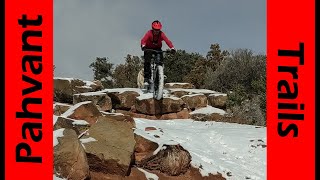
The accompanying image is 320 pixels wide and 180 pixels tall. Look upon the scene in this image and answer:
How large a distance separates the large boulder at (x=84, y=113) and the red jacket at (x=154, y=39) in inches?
140

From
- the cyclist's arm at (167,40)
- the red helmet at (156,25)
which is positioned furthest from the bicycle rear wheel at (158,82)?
the red helmet at (156,25)

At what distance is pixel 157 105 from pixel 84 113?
5536 millimetres

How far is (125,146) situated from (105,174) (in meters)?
0.61

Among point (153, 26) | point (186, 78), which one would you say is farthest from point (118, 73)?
point (153, 26)

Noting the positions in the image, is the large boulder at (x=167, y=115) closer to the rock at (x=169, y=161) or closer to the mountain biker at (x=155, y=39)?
the mountain biker at (x=155, y=39)

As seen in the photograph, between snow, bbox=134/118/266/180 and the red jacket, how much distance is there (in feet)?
7.88

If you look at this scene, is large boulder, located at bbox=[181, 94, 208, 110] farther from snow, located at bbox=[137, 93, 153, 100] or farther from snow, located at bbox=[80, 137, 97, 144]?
snow, located at bbox=[80, 137, 97, 144]

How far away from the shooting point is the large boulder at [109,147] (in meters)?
7.11

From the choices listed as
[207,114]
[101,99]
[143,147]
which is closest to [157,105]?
[101,99]

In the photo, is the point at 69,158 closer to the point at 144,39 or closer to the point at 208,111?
the point at 144,39

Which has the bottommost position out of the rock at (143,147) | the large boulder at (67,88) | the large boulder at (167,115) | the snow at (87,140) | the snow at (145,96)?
the rock at (143,147)

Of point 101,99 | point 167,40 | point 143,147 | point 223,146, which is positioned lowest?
point 223,146

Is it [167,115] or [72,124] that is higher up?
[72,124]

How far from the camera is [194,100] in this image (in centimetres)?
1675
